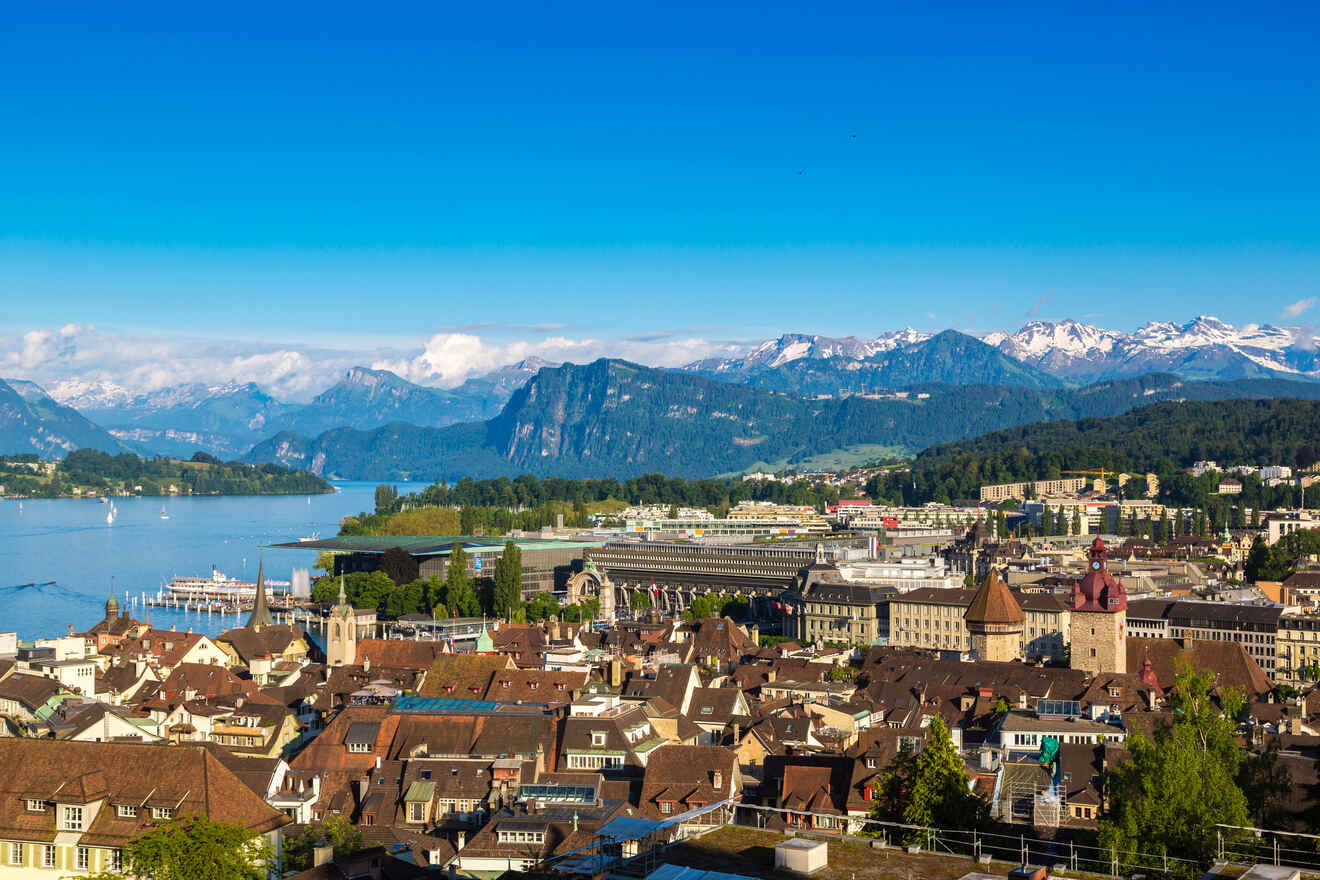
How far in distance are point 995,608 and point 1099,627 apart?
7215 millimetres

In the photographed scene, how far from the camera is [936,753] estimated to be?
30.3 meters

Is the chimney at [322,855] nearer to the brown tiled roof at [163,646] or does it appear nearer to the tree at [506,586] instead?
the brown tiled roof at [163,646]

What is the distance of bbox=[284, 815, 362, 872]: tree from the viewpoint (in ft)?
95.9

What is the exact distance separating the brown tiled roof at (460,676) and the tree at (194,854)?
25.3 m

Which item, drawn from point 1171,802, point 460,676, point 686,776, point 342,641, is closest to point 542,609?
point 342,641

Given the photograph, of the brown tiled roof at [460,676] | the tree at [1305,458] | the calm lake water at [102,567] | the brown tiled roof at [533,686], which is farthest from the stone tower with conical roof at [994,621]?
the tree at [1305,458]

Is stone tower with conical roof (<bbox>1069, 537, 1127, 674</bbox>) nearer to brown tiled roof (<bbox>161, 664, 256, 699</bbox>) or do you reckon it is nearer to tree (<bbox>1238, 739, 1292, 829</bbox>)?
tree (<bbox>1238, 739, 1292, 829</bbox>)

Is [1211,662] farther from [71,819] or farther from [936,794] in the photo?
[71,819]

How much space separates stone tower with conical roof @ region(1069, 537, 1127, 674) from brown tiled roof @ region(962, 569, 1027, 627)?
5536 millimetres

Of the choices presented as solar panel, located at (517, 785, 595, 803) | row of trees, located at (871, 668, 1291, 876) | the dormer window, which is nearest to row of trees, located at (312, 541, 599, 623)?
solar panel, located at (517, 785, 595, 803)

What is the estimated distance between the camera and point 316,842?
29891 millimetres

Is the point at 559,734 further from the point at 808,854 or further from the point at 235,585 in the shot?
the point at 235,585

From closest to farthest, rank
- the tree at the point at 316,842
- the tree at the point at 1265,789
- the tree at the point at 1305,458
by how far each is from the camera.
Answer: the tree at the point at 316,842
the tree at the point at 1265,789
the tree at the point at 1305,458

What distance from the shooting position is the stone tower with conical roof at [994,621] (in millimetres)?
68375
